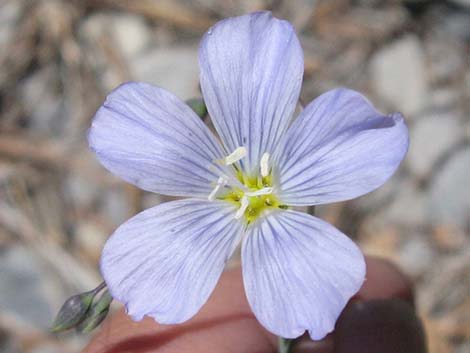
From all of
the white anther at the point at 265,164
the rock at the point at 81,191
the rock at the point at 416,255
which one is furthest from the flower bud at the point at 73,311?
the rock at the point at 416,255

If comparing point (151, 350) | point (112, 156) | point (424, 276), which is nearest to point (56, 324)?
point (151, 350)

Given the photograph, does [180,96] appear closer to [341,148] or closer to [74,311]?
[74,311]

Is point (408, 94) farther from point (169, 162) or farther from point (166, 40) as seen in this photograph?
point (169, 162)

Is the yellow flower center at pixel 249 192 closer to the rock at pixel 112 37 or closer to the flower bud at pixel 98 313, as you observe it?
the flower bud at pixel 98 313

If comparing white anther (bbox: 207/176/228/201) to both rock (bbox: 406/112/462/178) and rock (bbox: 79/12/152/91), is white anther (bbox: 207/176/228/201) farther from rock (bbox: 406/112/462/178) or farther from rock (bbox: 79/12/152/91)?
rock (bbox: 79/12/152/91)

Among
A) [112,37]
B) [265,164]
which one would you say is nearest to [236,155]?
[265,164]
